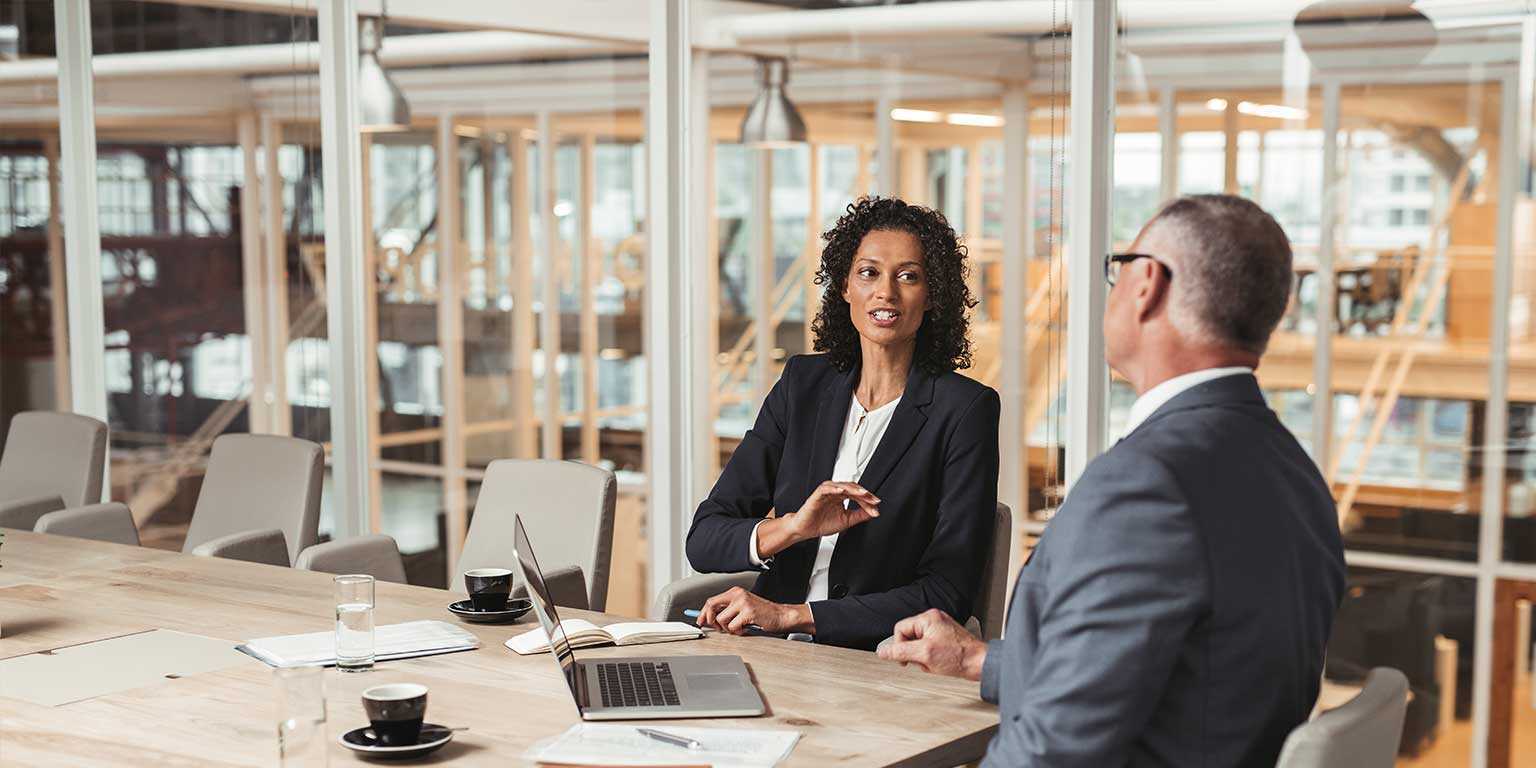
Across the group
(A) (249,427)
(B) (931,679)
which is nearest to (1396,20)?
(B) (931,679)

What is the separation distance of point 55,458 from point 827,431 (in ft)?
10.7

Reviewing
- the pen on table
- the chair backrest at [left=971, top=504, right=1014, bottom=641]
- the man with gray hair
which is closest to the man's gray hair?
the man with gray hair

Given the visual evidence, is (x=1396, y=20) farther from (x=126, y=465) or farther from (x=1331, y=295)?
(x=126, y=465)

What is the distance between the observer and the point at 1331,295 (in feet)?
12.2

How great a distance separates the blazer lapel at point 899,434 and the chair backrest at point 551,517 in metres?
0.80

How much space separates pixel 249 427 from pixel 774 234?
3044 mm

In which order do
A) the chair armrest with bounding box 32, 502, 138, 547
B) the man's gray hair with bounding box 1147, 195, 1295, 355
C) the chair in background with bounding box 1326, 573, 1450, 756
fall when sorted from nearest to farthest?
the man's gray hair with bounding box 1147, 195, 1295, 355
the chair in background with bounding box 1326, 573, 1450, 756
the chair armrest with bounding box 32, 502, 138, 547

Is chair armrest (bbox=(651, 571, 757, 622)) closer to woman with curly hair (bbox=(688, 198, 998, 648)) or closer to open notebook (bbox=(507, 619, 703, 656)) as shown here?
woman with curly hair (bbox=(688, 198, 998, 648))

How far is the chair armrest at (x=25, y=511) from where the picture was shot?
4969 mm

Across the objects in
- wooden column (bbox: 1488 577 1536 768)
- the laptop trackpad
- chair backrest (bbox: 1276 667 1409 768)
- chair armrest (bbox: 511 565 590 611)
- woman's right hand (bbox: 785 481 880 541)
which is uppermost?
woman's right hand (bbox: 785 481 880 541)

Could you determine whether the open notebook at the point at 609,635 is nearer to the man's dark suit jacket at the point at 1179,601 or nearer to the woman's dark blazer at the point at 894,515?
the woman's dark blazer at the point at 894,515

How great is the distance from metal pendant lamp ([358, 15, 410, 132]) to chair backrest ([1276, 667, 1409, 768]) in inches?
170

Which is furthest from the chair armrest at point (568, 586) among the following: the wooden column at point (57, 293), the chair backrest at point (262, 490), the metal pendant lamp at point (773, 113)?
the wooden column at point (57, 293)

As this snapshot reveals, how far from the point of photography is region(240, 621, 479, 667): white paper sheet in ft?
9.17
